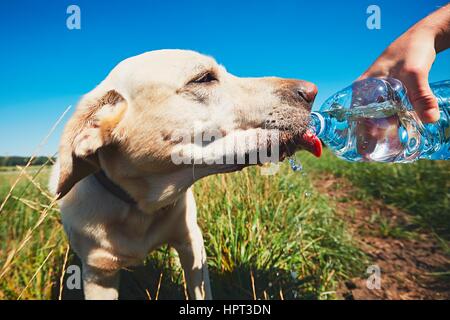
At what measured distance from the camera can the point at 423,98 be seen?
1.55 meters

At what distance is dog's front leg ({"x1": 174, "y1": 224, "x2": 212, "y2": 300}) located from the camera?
2.16 meters

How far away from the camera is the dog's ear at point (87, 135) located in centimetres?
165

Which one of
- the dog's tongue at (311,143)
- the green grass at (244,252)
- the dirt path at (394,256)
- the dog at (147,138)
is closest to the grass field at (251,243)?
the green grass at (244,252)

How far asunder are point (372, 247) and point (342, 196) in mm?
2136

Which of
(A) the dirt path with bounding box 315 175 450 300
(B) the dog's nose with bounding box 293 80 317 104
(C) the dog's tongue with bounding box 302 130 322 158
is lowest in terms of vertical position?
(A) the dirt path with bounding box 315 175 450 300

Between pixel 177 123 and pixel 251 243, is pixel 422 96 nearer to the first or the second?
pixel 177 123

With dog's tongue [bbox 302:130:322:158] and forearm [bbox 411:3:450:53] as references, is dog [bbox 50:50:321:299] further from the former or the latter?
forearm [bbox 411:3:450:53]

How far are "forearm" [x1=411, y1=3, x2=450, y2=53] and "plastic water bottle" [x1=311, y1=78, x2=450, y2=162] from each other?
366 mm

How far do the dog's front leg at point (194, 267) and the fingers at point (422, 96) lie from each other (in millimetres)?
1579

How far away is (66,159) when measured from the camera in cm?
165

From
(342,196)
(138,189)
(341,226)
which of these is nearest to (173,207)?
(138,189)

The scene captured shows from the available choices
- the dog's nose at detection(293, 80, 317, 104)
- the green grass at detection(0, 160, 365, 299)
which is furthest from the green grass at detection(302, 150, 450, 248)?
the dog's nose at detection(293, 80, 317, 104)

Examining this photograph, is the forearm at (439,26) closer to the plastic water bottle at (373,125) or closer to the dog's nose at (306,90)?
the plastic water bottle at (373,125)
